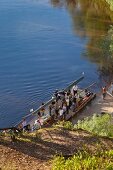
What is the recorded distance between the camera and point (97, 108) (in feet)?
106

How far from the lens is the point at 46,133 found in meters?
15.2

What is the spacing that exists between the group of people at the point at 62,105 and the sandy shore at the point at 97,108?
682 millimetres

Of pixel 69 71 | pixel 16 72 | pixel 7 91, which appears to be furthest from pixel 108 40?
pixel 7 91

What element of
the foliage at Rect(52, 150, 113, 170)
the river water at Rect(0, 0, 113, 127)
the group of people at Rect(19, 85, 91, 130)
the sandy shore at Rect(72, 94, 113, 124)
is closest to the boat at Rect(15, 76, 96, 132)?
the group of people at Rect(19, 85, 91, 130)

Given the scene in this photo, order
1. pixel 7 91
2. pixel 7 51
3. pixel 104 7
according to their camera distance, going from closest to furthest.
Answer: pixel 7 91
pixel 7 51
pixel 104 7

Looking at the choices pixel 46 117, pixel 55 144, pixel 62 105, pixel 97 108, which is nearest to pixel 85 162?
pixel 55 144

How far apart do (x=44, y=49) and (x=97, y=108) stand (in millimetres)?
19935

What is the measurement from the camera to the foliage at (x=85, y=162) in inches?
431

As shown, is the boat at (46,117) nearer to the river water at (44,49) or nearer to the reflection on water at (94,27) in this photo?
the river water at (44,49)

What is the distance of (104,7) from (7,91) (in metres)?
34.5

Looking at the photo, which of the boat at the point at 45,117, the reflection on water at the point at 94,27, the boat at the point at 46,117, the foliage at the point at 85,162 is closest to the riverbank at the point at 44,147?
the foliage at the point at 85,162

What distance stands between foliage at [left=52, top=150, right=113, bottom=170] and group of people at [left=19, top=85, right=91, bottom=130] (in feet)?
53.4

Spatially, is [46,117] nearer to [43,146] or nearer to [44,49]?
[43,146]

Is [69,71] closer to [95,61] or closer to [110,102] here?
[95,61]
